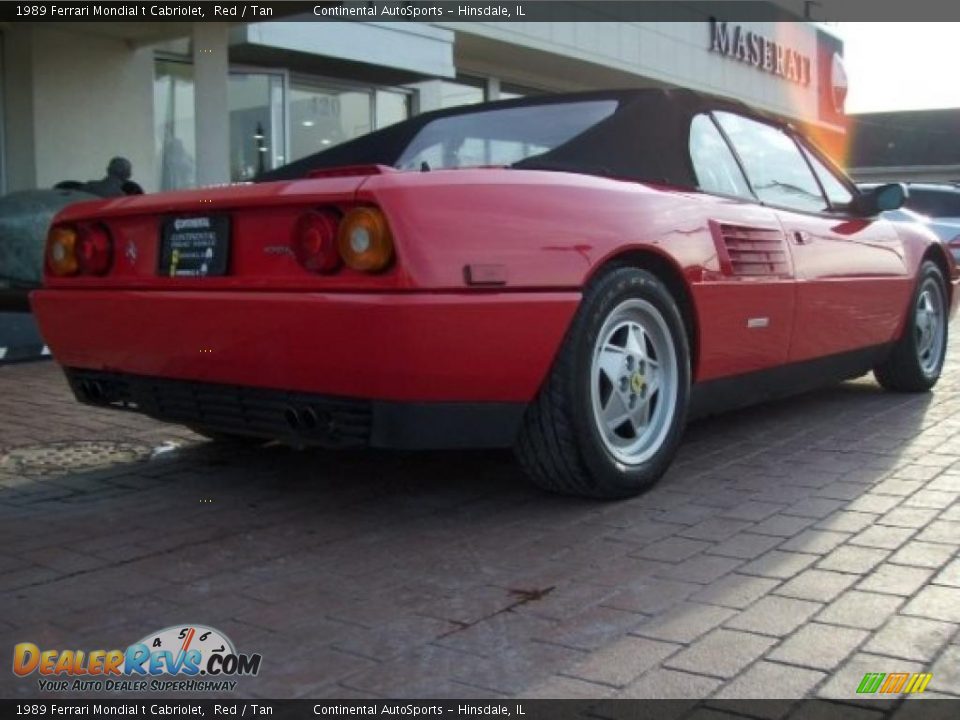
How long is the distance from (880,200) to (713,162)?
150 cm

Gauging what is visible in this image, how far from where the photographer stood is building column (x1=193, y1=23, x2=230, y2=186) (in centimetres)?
983

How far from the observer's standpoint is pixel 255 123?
1185cm

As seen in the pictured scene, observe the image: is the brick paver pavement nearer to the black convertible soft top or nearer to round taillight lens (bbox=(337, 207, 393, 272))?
round taillight lens (bbox=(337, 207, 393, 272))

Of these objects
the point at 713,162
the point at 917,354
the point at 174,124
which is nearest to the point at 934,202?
the point at 917,354

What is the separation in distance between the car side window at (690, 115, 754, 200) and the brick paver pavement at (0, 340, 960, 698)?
1115mm

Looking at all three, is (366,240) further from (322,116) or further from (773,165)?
(322,116)

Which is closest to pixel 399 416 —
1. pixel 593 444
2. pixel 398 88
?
pixel 593 444

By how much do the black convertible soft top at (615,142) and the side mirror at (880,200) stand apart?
46.0 inches

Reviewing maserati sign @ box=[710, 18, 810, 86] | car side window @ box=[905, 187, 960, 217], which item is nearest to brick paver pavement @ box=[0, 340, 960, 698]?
car side window @ box=[905, 187, 960, 217]

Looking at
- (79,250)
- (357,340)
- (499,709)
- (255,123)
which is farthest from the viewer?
(255,123)

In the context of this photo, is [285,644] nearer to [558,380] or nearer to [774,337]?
[558,380]

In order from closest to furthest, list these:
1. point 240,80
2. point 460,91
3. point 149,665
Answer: point 149,665 < point 240,80 < point 460,91

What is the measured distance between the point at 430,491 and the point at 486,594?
42.9 inches

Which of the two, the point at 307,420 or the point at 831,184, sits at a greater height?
the point at 831,184
